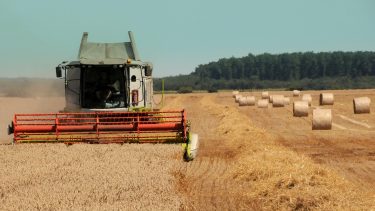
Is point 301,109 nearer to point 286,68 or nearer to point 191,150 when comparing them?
point 191,150

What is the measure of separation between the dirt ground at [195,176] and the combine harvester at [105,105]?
0.75 meters

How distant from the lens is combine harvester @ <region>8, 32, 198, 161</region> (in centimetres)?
1564

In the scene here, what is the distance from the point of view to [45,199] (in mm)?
8617

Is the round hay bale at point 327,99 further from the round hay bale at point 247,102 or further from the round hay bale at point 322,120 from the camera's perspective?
the round hay bale at point 322,120

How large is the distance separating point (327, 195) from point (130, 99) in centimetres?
1118

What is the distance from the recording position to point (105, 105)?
18469mm

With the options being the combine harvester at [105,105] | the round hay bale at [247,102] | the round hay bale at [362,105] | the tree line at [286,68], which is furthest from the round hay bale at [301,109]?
the tree line at [286,68]

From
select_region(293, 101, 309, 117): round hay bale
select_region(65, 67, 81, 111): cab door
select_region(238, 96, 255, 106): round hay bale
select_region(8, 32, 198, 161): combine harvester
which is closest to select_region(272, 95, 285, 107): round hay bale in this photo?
select_region(238, 96, 255, 106): round hay bale

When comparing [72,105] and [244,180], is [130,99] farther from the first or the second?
[244,180]

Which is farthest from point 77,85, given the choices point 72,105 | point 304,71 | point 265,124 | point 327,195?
point 304,71

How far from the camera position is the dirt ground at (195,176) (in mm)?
8406

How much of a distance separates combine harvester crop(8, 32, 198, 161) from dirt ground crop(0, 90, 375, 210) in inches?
29.5

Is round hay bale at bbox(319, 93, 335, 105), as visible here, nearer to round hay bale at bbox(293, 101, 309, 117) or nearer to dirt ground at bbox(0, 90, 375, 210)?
round hay bale at bbox(293, 101, 309, 117)

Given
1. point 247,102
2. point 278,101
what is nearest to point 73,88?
point 278,101
